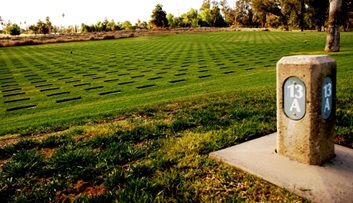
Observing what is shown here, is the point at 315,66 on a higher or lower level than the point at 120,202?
higher

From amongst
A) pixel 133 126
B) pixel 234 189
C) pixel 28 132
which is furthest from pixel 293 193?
pixel 28 132

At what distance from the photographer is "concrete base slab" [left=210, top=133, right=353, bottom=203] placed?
276 cm

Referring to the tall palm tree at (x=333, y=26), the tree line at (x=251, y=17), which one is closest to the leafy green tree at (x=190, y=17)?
the tree line at (x=251, y=17)

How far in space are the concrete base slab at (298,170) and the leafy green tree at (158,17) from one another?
3803 inches

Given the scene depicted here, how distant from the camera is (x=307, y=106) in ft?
10.4

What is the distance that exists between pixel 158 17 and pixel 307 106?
9734 cm

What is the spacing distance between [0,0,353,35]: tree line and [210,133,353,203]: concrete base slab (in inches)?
2019

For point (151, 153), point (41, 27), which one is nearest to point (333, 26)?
point (151, 153)

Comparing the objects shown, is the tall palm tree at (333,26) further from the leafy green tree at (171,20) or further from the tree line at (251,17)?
the leafy green tree at (171,20)

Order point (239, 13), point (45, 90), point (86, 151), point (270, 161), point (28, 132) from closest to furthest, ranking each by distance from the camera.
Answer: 1. point (270, 161)
2. point (86, 151)
3. point (28, 132)
4. point (45, 90)
5. point (239, 13)

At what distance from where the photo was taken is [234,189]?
9.57 feet

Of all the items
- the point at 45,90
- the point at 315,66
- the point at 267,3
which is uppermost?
the point at 267,3

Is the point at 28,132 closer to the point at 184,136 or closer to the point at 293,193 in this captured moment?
the point at 184,136

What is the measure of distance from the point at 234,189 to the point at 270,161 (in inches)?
31.2
